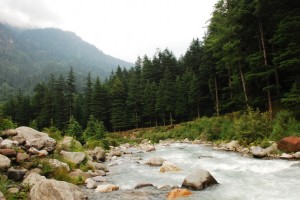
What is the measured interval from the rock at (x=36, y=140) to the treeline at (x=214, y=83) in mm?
18076

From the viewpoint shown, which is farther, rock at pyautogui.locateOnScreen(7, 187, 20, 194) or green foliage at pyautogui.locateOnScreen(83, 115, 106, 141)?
green foliage at pyautogui.locateOnScreen(83, 115, 106, 141)

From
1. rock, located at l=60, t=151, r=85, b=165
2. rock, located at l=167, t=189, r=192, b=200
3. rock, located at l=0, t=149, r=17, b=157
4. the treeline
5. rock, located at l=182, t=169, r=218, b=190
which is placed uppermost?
the treeline

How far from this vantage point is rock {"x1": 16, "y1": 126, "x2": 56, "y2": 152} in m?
16.1

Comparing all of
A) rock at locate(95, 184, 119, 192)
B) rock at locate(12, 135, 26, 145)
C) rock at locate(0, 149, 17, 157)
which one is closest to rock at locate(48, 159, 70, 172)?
rock at locate(12, 135, 26, 145)

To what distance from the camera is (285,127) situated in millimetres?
22875

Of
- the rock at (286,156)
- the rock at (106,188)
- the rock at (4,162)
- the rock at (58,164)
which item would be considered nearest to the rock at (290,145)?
the rock at (286,156)

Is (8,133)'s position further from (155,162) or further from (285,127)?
(285,127)

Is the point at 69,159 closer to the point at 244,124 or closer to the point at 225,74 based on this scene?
the point at 244,124

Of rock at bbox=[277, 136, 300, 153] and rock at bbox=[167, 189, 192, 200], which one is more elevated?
rock at bbox=[277, 136, 300, 153]

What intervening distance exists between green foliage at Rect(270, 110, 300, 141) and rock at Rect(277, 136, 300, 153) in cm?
239

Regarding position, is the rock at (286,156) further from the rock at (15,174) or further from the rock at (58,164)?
the rock at (15,174)

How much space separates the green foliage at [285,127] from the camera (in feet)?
71.1

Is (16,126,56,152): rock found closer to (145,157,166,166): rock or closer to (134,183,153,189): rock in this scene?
(134,183,153,189): rock

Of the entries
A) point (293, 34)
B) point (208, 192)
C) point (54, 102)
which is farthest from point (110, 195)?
point (54, 102)
